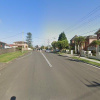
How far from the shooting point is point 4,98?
4406mm

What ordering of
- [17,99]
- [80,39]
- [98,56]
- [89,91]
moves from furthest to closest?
[80,39], [98,56], [89,91], [17,99]

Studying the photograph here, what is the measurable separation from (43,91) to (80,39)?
2171 centimetres

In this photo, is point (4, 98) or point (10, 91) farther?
point (10, 91)

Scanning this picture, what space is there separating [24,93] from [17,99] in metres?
0.58

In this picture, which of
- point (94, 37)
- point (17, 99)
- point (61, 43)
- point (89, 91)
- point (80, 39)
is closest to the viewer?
point (17, 99)

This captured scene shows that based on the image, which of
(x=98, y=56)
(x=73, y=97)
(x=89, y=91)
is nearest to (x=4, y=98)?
(x=73, y=97)

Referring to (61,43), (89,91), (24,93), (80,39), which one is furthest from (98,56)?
(61,43)

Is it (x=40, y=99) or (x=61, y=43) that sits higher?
(x=61, y=43)

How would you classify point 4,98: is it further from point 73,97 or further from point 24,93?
point 73,97

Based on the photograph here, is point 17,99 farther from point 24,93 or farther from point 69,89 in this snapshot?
point 69,89

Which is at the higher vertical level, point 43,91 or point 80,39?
point 80,39

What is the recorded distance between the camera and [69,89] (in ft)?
17.5

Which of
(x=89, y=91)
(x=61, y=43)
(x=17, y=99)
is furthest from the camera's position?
(x=61, y=43)

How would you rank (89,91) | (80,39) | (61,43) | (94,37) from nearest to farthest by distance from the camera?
(89,91) → (80,39) → (94,37) → (61,43)
